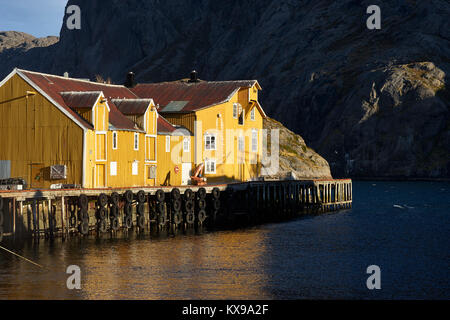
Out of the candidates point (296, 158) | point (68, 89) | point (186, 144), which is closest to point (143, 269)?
point (68, 89)

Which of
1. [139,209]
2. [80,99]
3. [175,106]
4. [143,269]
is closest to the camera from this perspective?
[143,269]

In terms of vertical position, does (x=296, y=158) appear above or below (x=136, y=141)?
below

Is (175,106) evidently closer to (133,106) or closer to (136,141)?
(133,106)

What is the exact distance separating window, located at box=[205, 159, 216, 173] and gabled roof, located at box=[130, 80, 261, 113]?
557 cm

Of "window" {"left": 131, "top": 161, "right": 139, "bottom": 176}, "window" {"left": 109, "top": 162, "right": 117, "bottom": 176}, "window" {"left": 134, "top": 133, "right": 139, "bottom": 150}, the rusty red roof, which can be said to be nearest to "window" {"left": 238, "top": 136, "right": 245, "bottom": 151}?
the rusty red roof

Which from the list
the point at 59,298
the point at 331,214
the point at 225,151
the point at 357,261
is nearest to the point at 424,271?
the point at 357,261

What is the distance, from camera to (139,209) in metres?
60.2

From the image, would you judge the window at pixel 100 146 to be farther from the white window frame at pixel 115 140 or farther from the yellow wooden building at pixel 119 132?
the white window frame at pixel 115 140

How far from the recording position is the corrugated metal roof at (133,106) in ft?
220

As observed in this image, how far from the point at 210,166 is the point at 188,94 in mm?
9118

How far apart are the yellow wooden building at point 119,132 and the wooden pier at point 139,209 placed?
9.67 ft

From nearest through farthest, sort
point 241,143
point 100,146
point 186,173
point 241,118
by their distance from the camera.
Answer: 1. point 100,146
2. point 186,173
3. point 241,118
4. point 241,143

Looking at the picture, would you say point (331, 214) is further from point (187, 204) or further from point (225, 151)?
point (187, 204)

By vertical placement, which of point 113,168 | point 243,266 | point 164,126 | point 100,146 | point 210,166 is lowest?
point 243,266
